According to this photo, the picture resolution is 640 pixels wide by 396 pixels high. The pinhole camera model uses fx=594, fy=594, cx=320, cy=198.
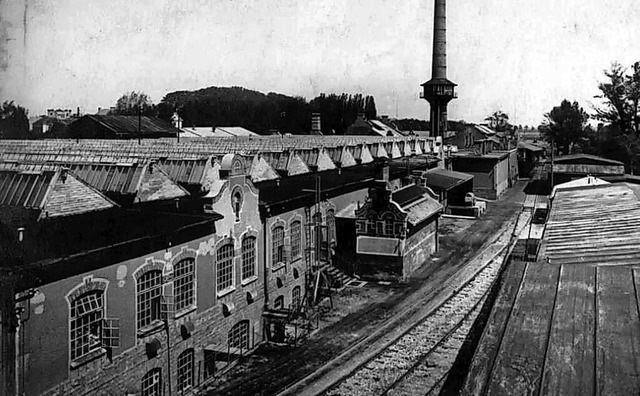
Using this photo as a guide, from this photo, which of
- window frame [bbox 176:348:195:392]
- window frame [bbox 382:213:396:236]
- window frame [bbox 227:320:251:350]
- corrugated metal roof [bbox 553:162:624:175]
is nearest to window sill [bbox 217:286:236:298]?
window frame [bbox 227:320:251:350]

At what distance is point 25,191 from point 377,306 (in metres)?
13.0


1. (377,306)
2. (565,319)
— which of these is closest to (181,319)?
(377,306)

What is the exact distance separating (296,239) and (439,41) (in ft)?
133

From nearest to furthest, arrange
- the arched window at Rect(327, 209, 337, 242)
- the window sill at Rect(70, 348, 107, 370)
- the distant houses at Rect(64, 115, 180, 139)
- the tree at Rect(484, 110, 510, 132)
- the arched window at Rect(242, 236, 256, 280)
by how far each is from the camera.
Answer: the window sill at Rect(70, 348, 107, 370) < the arched window at Rect(242, 236, 256, 280) < the arched window at Rect(327, 209, 337, 242) < the distant houses at Rect(64, 115, 180, 139) < the tree at Rect(484, 110, 510, 132)

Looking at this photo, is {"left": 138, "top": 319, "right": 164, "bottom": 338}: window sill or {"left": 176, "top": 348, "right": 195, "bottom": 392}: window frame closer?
{"left": 138, "top": 319, "right": 164, "bottom": 338}: window sill

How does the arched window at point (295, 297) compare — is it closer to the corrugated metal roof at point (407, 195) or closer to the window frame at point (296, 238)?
the window frame at point (296, 238)

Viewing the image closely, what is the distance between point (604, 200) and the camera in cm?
1898

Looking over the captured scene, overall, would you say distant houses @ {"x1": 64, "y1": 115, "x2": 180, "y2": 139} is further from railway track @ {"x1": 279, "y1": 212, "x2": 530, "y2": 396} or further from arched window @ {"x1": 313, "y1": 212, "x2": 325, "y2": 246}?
railway track @ {"x1": 279, "y1": 212, "x2": 530, "y2": 396}

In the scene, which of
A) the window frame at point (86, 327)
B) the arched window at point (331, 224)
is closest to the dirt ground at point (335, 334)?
the arched window at point (331, 224)

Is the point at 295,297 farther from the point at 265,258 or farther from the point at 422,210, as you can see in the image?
the point at 422,210

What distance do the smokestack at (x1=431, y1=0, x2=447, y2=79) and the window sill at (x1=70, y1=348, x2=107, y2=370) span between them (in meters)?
50.5

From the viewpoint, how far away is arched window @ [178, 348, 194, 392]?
15320 millimetres

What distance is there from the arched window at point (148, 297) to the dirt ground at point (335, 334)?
8.38 ft

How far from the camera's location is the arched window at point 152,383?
1408 cm
